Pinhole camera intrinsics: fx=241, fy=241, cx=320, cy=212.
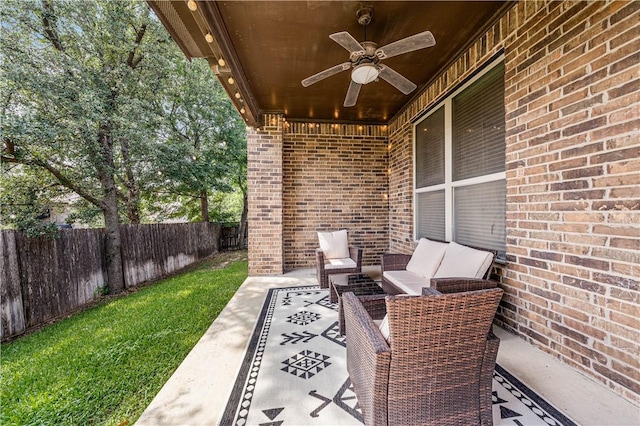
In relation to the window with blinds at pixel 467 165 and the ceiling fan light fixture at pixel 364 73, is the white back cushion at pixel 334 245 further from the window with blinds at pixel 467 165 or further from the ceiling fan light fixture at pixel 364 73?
the ceiling fan light fixture at pixel 364 73

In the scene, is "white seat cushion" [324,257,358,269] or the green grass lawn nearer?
the green grass lawn

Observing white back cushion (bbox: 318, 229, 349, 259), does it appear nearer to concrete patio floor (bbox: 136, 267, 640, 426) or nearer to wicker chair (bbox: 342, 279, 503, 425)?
concrete patio floor (bbox: 136, 267, 640, 426)

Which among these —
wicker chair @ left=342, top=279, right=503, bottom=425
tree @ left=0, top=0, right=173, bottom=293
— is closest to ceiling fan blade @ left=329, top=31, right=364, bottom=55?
wicker chair @ left=342, top=279, right=503, bottom=425

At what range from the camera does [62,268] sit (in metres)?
3.55

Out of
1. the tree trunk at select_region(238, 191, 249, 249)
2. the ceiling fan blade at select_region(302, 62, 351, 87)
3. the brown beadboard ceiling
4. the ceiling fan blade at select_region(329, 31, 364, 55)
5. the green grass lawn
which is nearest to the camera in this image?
the green grass lawn

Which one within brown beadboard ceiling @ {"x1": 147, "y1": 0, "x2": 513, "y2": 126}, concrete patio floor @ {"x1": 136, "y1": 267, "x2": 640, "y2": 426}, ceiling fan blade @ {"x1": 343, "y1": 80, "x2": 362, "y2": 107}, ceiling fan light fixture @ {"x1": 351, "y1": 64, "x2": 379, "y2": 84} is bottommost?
concrete patio floor @ {"x1": 136, "y1": 267, "x2": 640, "y2": 426}

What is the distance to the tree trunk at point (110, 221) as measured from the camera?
4387 millimetres

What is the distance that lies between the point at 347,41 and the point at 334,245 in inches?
119

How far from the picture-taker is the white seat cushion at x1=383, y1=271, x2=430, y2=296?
8.63 ft

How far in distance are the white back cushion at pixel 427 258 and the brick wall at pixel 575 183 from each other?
2.16 ft

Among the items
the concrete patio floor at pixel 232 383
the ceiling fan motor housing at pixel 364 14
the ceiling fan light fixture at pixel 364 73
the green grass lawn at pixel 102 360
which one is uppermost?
the ceiling fan motor housing at pixel 364 14

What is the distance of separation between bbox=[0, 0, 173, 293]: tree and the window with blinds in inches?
210

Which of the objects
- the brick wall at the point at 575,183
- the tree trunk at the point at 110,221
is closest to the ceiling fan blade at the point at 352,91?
the brick wall at the point at 575,183

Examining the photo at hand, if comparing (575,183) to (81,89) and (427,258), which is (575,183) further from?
(81,89)
